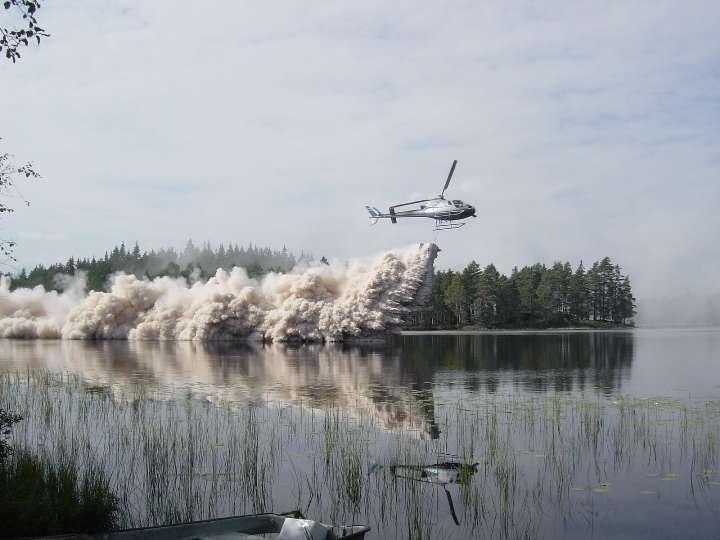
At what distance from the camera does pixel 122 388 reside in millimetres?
29750

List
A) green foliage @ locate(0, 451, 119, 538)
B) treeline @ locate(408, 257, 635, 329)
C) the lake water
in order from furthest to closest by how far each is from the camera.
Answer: treeline @ locate(408, 257, 635, 329), the lake water, green foliage @ locate(0, 451, 119, 538)

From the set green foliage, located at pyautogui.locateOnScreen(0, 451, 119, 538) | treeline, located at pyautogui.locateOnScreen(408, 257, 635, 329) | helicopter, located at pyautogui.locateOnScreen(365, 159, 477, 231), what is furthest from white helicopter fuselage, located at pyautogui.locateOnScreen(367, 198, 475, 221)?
treeline, located at pyautogui.locateOnScreen(408, 257, 635, 329)

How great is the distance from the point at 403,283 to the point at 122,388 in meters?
39.3

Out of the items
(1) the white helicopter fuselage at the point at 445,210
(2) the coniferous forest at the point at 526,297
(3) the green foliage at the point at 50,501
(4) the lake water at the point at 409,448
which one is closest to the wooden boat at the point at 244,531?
(3) the green foliage at the point at 50,501

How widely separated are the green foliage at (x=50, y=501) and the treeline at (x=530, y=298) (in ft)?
341

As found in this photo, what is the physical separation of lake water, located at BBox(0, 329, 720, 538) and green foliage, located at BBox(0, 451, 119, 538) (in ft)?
2.56

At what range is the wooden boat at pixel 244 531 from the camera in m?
9.90

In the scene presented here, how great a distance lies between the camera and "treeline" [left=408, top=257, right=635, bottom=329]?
4685 inches

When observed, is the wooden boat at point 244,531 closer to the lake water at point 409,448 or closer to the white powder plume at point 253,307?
the lake water at point 409,448

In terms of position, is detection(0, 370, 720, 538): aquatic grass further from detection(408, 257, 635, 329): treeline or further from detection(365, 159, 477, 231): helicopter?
detection(408, 257, 635, 329): treeline

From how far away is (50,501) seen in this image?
35.8 ft

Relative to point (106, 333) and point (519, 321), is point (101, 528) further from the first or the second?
point (519, 321)

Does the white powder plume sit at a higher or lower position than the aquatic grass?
higher

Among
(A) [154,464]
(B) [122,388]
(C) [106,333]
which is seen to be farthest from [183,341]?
(A) [154,464]
